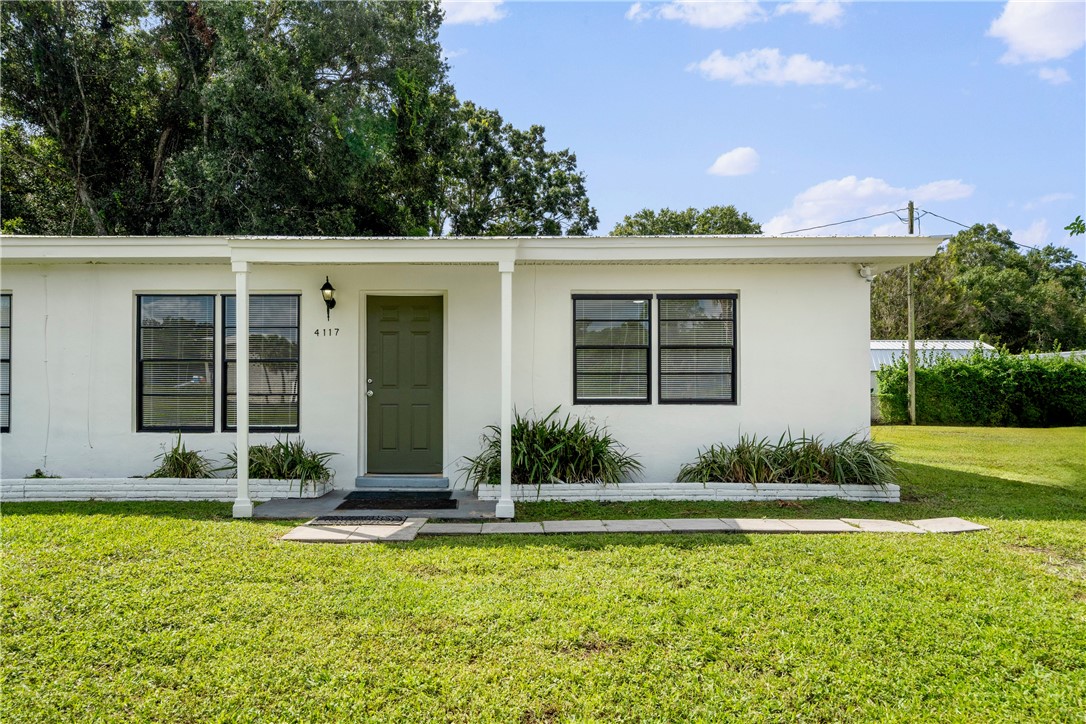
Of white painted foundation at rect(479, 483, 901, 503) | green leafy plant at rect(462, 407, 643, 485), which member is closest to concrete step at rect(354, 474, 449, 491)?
green leafy plant at rect(462, 407, 643, 485)

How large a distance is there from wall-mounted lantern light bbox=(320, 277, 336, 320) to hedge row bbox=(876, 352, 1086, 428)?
15325 millimetres

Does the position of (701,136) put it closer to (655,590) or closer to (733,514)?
(733,514)

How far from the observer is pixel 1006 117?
12797 millimetres

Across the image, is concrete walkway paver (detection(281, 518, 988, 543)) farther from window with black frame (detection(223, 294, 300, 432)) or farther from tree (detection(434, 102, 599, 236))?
tree (detection(434, 102, 599, 236))

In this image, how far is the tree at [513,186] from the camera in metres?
19.9

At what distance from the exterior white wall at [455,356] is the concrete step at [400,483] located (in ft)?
0.55

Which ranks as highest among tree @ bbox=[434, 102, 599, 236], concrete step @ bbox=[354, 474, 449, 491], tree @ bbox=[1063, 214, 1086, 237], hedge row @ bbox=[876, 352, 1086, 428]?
tree @ bbox=[434, 102, 599, 236]

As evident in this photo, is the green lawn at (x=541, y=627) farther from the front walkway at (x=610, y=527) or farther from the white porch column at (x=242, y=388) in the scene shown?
the white porch column at (x=242, y=388)

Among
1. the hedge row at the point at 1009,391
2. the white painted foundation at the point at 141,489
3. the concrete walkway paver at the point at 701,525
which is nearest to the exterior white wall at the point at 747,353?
the concrete walkway paver at the point at 701,525

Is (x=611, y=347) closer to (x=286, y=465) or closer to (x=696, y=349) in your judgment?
(x=696, y=349)

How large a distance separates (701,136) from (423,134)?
603 cm

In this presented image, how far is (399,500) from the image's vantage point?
6.21 metres

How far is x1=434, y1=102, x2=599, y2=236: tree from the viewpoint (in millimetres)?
19875

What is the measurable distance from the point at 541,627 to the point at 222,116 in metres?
11.7
